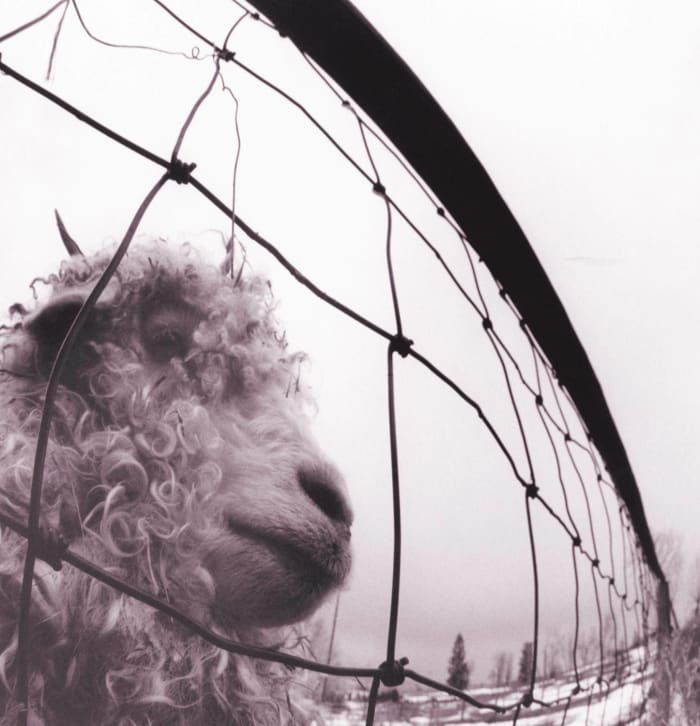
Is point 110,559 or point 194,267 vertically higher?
point 194,267

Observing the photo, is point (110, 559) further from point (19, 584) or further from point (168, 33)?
point (168, 33)

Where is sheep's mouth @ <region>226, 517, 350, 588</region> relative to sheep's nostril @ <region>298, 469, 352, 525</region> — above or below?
below

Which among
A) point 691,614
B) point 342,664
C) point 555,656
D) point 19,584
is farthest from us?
point 691,614

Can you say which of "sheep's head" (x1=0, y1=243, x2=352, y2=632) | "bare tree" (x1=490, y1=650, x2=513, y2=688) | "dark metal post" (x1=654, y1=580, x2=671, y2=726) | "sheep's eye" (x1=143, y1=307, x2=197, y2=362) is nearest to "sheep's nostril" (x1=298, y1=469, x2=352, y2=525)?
"sheep's head" (x1=0, y1=243, x2=352, y2=632)

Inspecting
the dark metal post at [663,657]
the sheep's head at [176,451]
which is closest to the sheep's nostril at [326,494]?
the sheep's head at [176,451]

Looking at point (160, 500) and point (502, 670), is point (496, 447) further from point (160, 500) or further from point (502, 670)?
point (160, 500)

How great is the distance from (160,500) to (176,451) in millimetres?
39

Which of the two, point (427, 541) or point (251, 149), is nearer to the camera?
point (251, 149)

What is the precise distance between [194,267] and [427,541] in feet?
1.16

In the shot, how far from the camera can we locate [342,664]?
1.97 ft

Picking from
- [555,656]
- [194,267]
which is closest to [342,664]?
[194,267]

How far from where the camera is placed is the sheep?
0.49 m

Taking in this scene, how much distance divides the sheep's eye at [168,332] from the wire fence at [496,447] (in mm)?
88

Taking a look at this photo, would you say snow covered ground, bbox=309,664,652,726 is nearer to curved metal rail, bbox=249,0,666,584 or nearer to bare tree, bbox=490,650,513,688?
bare tree, bbox=490,650,513,688
